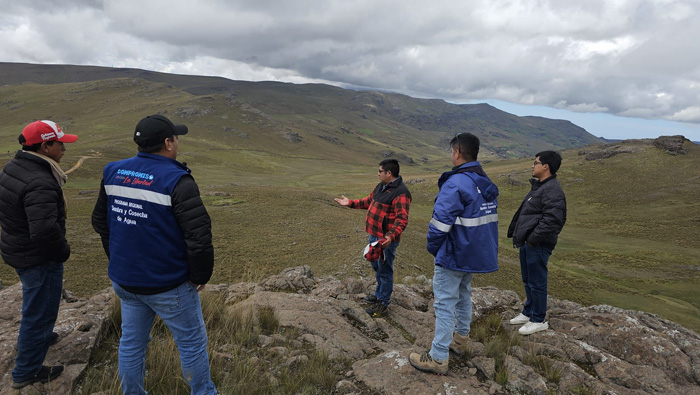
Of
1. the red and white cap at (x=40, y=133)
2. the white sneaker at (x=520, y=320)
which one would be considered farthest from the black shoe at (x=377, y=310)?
the red and white cap at (x=40, y=133)

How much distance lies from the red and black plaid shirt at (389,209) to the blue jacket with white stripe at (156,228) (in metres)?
3.66

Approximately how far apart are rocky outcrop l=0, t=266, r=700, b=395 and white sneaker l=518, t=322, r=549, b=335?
0.11m

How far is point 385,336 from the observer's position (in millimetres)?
5719

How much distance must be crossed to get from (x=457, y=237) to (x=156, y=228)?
3.35m

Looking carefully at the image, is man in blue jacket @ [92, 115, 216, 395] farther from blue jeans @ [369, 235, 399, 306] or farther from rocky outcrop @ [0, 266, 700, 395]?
blue jeans @ [369, 235, 399, 306]

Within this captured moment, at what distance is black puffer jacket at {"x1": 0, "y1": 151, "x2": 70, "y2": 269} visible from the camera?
11.0ft

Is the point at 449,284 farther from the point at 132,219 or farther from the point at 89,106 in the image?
the point at 89,106

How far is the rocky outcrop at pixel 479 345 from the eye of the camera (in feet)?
13.3

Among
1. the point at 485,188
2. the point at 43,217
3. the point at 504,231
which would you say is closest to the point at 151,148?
the point at 43,217

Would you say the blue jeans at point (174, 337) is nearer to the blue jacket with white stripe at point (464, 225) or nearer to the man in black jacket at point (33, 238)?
the man in black jacket at point (33, 238)

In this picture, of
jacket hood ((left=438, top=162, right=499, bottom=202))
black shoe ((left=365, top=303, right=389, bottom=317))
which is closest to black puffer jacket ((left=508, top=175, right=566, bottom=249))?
jacket hood ((left=438, top=162, right=499, bottom=202))

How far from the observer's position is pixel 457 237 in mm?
4254

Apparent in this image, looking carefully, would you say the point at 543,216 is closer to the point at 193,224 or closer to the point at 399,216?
the point at 399,216

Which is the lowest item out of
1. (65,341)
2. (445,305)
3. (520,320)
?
(520,320)
